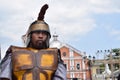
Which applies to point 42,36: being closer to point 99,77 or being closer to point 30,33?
point 30,33

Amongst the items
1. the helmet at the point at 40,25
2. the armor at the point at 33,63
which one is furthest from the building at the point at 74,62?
the armor at the point at 33,63

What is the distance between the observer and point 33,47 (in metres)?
5.43

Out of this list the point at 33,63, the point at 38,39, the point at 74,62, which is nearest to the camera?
the point at 33,63

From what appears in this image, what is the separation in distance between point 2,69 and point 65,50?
5660 centimetres

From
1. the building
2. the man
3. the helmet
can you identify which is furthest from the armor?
the building

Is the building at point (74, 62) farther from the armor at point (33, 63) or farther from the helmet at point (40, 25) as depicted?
the armor at point (33, 63)

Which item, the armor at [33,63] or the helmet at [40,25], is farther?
the helmet at [40,25]

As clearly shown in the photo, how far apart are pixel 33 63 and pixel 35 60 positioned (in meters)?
0.05

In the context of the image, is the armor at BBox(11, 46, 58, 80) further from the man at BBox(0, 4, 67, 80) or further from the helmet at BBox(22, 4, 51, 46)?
the helmet at BBox(22, 4, 51, 46)

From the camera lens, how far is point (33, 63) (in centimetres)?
526

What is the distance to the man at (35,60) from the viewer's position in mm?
5191

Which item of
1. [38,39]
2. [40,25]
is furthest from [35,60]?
[40,25]

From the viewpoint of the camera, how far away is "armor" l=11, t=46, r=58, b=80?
5184mm

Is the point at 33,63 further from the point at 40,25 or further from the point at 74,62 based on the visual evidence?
the point at 74,62
